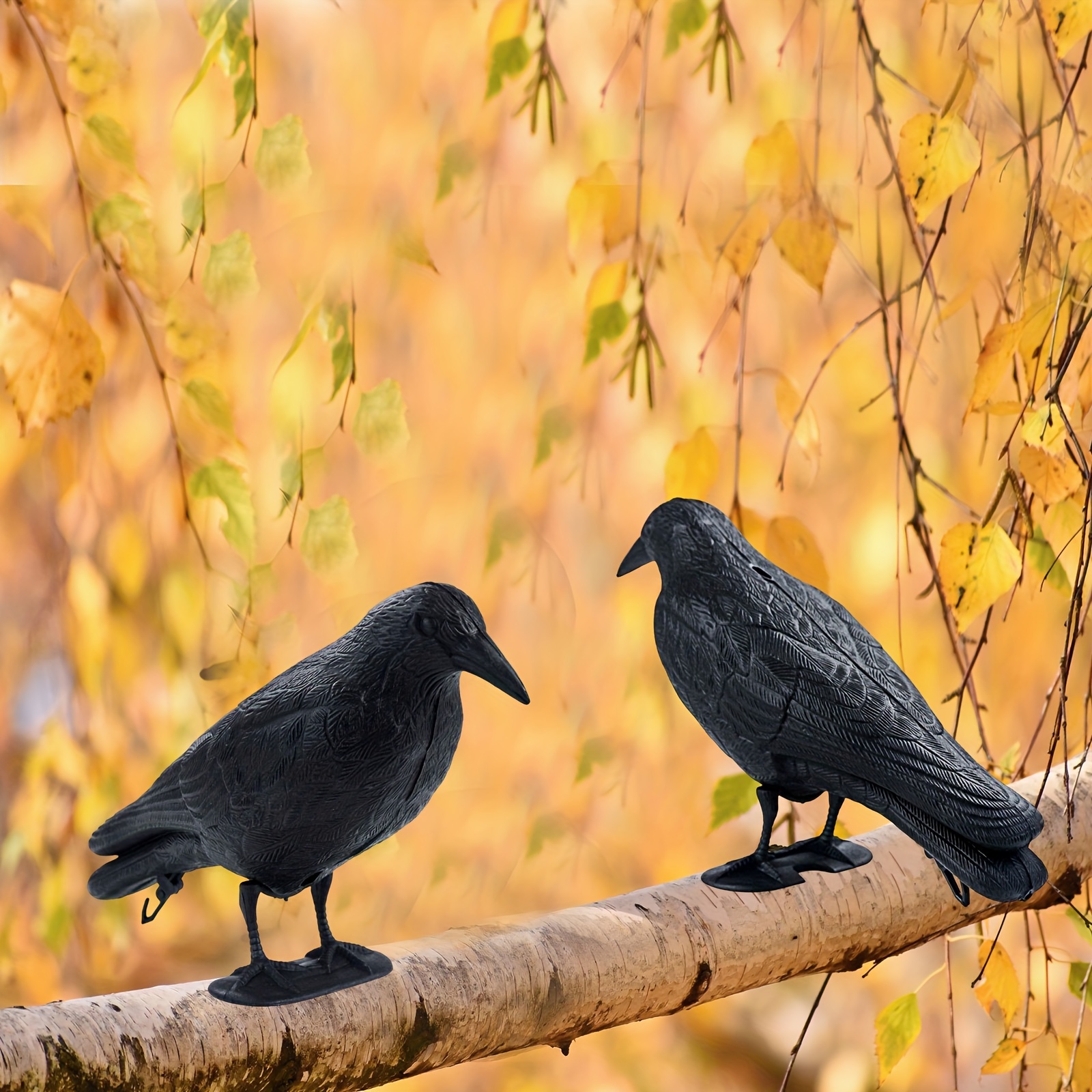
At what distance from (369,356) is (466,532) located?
0.69 ft

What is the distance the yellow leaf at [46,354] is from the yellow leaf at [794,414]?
0.52 meters

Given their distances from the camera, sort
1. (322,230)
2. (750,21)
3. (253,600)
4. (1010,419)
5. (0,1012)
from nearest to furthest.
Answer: (0,1012) < (253,600) < (322,230) < (750,21) < (1010,419)

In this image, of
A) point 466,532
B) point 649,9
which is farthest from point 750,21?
point 466,532

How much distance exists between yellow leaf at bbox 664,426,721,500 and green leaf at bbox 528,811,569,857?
0.53 metres

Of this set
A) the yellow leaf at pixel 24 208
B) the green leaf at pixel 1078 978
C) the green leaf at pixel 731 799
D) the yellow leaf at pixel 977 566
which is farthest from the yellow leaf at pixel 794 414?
the yellow leaf at pixel 24 208

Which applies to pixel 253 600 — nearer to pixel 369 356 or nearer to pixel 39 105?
pixel 369 356

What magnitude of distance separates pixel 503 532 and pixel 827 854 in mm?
516

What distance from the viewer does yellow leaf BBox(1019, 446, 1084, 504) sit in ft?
3.13

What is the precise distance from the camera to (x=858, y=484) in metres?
1.57

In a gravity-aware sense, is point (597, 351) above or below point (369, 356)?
below

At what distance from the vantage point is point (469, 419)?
4.82 feet

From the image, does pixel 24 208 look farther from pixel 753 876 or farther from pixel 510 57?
pixel 753 876

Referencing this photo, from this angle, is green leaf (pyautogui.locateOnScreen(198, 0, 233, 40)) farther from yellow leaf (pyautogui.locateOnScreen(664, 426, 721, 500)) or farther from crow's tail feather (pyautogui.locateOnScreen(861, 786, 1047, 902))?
crow's tail feather (pyautogui.locateOnScreen(861, 786, 1047, 902))

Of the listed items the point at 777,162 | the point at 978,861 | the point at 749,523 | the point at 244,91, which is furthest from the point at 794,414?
the point at 244,91
